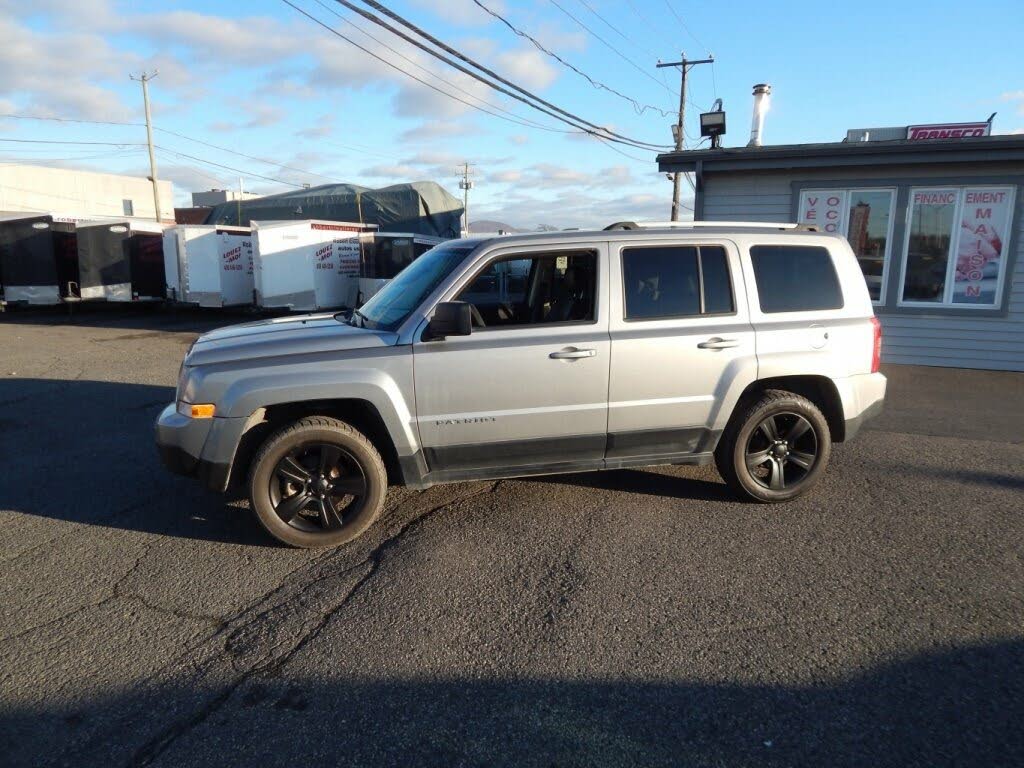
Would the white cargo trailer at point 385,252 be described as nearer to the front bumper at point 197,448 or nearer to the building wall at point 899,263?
the building wall at point 899,263

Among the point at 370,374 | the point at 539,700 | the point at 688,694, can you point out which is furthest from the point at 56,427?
the point at 688,694

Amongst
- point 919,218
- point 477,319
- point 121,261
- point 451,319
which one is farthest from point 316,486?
point 121,261

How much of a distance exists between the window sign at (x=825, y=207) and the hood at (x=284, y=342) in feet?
27.9

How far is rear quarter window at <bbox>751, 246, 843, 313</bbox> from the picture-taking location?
15.5 feet

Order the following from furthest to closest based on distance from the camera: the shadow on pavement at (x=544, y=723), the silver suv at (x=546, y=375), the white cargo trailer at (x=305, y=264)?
the white cargo trailer at (x=305, y=264) < the silver suv at (x=546, y=375) < the shadow on pavement at (x=544, y=723)

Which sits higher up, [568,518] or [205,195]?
[205,195]

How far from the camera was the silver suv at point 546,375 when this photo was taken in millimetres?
4066

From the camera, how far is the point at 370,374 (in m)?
4.05

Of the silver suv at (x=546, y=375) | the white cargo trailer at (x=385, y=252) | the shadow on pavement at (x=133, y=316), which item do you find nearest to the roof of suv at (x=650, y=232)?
the silver suv at (x=546, y=375)

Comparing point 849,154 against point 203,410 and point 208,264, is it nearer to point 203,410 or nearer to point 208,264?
point 203,410

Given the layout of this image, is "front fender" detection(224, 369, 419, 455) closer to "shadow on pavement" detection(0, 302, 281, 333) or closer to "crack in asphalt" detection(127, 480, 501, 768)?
"crack in asphalt" detection(127, 480, 501, 768)

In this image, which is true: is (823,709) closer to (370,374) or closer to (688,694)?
(688,694)

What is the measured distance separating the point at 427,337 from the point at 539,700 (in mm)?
2154

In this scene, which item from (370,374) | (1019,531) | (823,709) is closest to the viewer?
(823,709)
